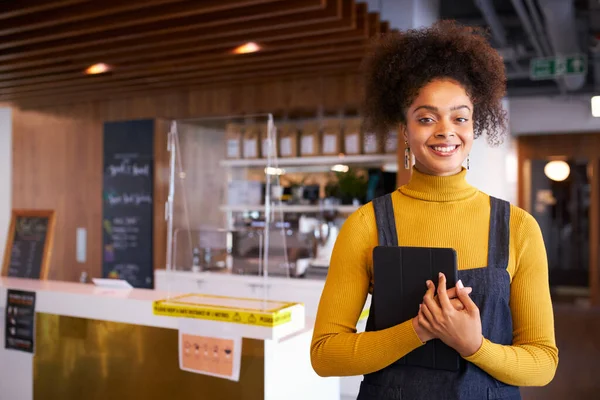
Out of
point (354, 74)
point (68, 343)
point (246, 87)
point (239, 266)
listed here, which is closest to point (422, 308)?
point (68, 343)

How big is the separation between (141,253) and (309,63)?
280 centimetres

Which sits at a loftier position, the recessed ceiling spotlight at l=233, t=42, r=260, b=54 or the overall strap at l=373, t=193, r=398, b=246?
the recessed ceiling spotlight at l=233, t=42, r=260, b=54

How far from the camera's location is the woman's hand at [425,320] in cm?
112

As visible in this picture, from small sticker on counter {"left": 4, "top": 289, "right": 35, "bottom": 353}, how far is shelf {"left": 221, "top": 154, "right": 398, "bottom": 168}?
2.16 m

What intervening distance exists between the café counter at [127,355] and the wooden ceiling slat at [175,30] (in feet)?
5.37

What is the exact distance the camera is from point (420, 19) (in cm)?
504

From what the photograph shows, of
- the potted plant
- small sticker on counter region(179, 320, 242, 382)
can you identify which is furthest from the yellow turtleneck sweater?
the potted plant

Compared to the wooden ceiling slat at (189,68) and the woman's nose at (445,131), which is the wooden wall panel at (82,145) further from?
the woman's nose at (445,131)

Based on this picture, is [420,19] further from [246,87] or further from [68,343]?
[68,343]

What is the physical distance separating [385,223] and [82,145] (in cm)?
607

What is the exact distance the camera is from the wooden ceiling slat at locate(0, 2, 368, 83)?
397cm

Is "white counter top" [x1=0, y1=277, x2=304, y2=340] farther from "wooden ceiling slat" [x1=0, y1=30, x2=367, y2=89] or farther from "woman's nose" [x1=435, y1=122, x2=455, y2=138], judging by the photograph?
"wooden ceiling slat" [x1=0, y1=30, x2=367, y2=89]

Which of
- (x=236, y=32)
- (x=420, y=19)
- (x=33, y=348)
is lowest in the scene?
(x=33, y=348)

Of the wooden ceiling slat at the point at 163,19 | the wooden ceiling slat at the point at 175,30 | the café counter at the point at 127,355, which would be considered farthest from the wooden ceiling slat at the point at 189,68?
the café counter at the point at 127,355
